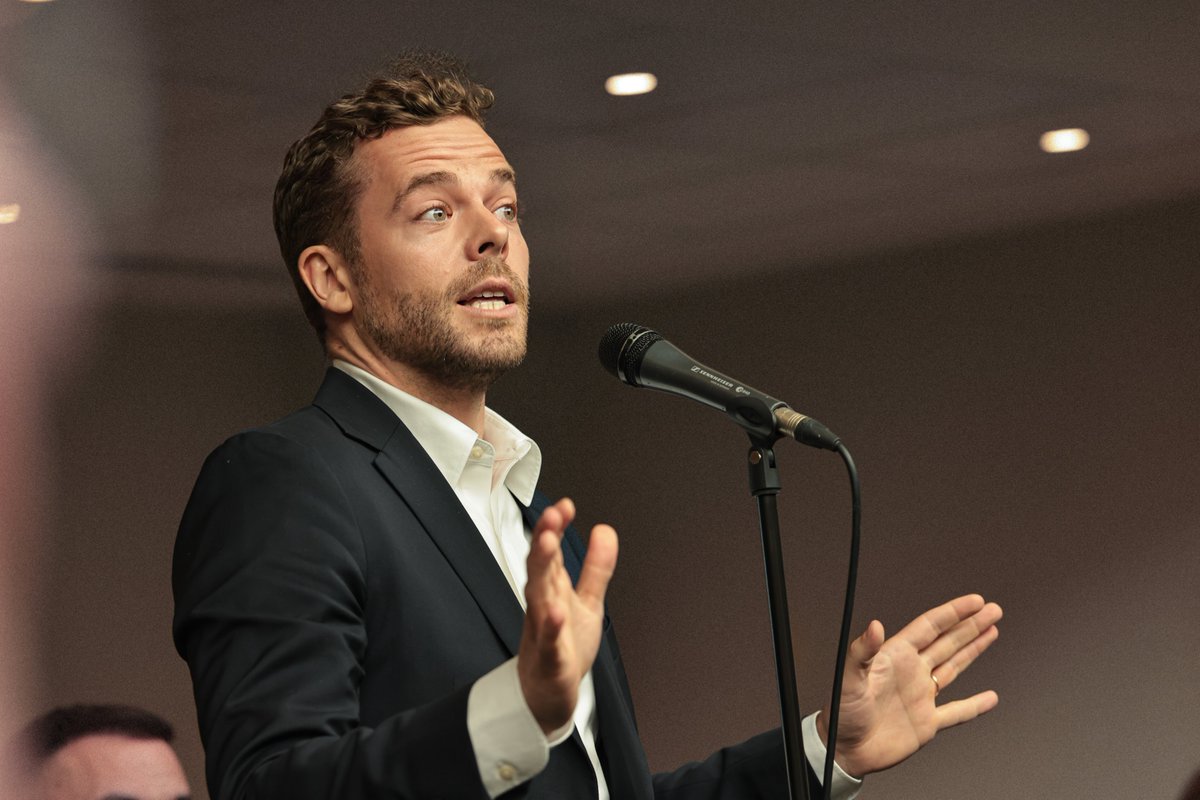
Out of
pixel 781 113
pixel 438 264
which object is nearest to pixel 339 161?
pixel 438 264

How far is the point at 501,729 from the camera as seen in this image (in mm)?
1194

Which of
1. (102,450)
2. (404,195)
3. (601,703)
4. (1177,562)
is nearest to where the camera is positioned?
(601,703)

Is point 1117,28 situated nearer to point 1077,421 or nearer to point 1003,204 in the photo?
point 1003,204

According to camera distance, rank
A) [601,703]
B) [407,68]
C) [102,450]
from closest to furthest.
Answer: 1. [601,703]
2. [407,68]
3. [102,450]

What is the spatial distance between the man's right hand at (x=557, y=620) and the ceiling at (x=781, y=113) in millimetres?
1614

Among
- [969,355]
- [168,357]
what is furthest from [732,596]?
[168,357]

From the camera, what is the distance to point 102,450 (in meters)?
2.45

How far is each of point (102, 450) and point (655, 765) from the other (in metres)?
1.30

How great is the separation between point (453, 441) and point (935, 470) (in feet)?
4.88

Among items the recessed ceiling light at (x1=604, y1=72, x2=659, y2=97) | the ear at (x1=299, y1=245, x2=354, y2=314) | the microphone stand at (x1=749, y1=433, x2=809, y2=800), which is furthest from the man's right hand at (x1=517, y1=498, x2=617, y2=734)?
the recessed ceiling light at (x1=604, y1=72, x2=659, y2=97)

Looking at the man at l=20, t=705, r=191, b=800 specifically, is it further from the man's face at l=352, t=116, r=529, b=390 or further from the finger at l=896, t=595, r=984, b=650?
the finger at l=896, t=595, r=984, b=650

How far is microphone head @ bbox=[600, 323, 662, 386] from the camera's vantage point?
5.08 feet

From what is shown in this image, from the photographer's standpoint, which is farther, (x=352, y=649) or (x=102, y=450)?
(x=102, y=450)

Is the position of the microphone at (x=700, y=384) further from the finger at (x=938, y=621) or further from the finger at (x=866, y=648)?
the finger at (x=938, y=621)
